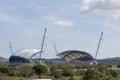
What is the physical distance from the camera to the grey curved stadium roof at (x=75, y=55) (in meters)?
166

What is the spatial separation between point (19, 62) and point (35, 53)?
27.9 ft

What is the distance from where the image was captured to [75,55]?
6678 inches

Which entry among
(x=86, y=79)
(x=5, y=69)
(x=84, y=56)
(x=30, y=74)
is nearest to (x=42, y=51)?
(x=84, y=56)

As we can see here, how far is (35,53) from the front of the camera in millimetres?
169000

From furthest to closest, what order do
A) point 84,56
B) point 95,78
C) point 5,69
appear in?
point 84,56 < point 5,69 < point 95,78

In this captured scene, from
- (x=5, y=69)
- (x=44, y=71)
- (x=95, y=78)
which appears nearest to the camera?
(x=95, y=78)

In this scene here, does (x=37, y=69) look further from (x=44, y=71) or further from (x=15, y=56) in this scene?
(x=15, y=56)

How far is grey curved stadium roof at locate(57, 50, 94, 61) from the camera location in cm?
16575

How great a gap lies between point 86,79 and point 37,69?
1746 inches

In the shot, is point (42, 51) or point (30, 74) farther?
point (42, 51)

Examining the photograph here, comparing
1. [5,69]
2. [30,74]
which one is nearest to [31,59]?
[5,69]

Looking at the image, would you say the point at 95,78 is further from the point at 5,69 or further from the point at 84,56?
the point at 84,56

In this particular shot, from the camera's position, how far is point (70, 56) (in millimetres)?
170000

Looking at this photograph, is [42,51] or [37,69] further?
[42,51]
